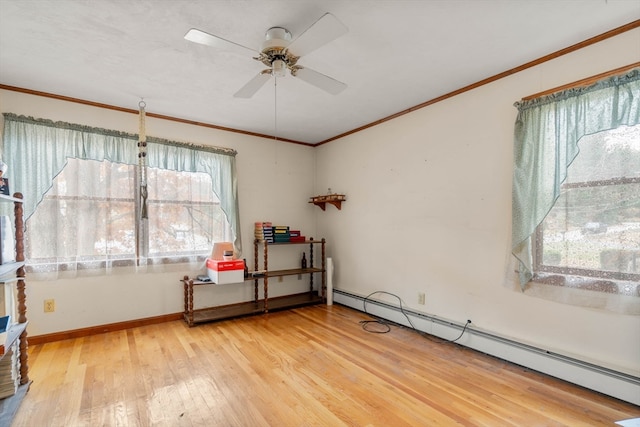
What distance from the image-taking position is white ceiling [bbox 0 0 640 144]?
1.77 meters

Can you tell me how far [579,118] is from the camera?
6.95ft

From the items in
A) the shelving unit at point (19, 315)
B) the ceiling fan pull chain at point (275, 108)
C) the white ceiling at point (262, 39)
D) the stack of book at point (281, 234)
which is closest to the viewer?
the white ceiling at point (262, 39)

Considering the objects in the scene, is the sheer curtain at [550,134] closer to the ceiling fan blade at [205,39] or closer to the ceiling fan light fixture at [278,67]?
the ceiling fan light fixture at [278,67]

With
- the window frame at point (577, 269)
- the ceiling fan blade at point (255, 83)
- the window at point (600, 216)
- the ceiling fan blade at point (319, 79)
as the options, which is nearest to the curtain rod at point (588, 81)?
the window at point (600, 216)

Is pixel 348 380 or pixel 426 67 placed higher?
pixel 426 67

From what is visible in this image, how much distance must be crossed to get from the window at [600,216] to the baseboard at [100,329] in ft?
12.8

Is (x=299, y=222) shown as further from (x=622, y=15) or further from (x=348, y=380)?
(x=622, y=15)

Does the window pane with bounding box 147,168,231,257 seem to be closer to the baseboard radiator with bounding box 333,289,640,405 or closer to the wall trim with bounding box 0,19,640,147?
the wall trim with bounding box 0,19,640,147

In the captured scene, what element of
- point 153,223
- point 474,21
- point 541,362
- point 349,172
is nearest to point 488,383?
point 541,362

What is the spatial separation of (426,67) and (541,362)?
2533 millimetres

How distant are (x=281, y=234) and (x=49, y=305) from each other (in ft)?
8.44

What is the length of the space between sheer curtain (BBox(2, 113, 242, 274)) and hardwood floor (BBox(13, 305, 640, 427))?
1.28 m

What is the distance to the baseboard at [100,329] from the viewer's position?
9.59 ft

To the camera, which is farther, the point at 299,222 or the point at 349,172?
the point at 299,222
